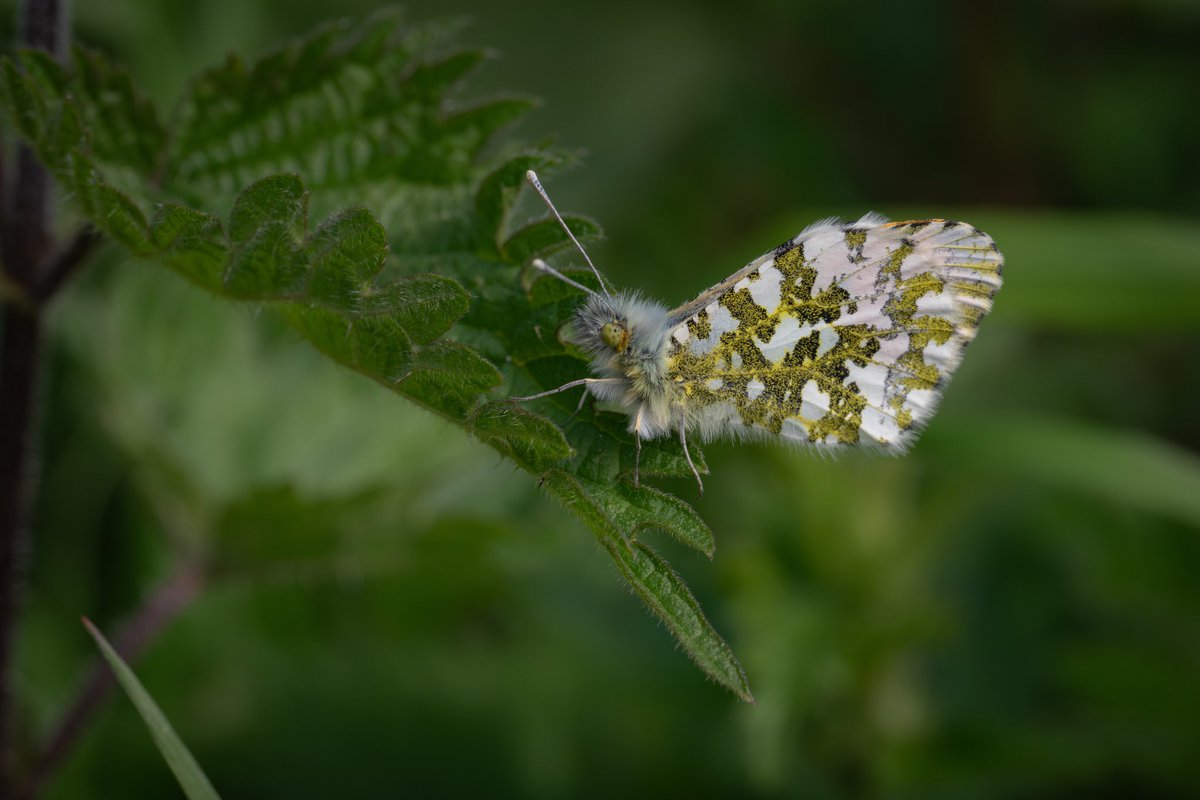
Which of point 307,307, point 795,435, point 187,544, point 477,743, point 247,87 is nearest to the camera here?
point 307,307

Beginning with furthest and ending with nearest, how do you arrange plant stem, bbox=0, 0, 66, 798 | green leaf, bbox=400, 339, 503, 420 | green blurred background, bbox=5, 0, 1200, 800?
green blurred background, bbox=5, 0, 1200, 800, plant stem, bbox=0, 0, 66, 798, green leaf, bbox=400, 339, 503, 420

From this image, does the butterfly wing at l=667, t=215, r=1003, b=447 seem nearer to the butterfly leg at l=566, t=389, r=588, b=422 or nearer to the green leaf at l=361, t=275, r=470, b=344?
the butterfly leg at l=566, t=389, r=588, b=422

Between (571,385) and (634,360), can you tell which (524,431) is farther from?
(634,360)

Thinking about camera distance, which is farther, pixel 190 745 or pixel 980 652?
pixel 980 652

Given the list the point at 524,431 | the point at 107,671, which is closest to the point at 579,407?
the point at 524,431

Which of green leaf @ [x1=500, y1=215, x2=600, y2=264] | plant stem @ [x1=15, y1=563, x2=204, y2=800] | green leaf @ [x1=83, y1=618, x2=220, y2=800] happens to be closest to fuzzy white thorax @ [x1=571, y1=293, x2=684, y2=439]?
green leaf @ [x1=500, y1=215, x2=600, y2=264]

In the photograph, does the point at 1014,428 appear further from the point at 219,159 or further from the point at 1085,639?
the point at 219,159

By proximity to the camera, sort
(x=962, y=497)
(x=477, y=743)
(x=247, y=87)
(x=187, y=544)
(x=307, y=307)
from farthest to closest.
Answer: (x=477, y=743), (x=962, y=497), (x=187, y=544), (x=247, y=87), (x=307, y=307)

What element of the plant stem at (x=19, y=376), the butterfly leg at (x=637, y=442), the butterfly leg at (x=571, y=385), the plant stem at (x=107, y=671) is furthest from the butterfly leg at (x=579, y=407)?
the plant stem at (x=107, y=671)


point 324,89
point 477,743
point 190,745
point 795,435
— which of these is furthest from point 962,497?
point 190,745
